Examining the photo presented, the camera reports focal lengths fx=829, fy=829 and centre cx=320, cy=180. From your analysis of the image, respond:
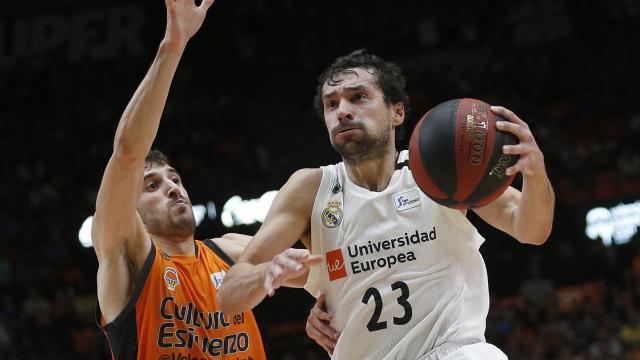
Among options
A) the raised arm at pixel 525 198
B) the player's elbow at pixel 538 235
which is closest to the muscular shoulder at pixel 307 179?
the raised arm at pixel 525 198

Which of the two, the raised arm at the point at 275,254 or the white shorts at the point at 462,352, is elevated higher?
the raised arm at the point at 275,254

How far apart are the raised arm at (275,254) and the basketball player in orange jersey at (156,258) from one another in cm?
56

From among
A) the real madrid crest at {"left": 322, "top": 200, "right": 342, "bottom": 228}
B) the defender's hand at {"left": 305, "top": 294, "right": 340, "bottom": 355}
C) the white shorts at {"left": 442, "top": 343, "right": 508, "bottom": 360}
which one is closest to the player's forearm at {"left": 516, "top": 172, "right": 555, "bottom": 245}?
the white shorts at {"left": 442, "top": 343, "right": 508, "bottom": 360}

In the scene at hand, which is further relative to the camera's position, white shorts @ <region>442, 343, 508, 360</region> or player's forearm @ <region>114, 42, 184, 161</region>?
player's forearm @ <region>114, 42, 184, 161</region>

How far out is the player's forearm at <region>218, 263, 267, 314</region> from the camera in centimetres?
334

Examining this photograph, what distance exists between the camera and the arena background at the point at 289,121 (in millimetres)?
12758

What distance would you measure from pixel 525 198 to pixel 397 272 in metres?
0.64

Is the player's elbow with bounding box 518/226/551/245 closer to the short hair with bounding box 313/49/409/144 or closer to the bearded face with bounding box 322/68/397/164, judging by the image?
the bearded face with bounding box 322/68/397/164

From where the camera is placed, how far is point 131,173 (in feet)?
12.8

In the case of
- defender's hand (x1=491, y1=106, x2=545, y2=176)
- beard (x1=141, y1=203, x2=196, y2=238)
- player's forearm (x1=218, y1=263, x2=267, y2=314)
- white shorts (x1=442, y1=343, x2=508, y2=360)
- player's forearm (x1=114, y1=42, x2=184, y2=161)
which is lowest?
white shorts (x1=442, y1=343, x2=508, y2=360)

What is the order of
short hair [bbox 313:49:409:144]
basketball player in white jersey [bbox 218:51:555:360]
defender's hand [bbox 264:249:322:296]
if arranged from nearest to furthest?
defender's hand [bbox 264:249:322:296] → basketball player in white jersey [bbox 218:51:555:360] → short hair [bbox 313:49:409:144]

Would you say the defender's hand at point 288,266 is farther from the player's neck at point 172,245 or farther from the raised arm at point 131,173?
the player's neck at point 172,245


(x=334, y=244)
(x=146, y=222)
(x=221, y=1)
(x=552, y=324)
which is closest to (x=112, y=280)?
(x=146, y=222)

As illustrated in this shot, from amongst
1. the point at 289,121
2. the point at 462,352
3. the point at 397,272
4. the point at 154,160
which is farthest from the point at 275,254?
the point at 289,121
